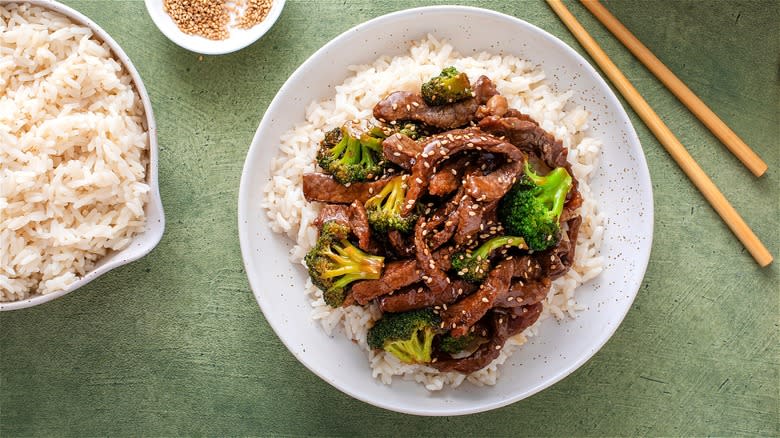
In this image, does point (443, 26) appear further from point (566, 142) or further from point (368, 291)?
point (368, 291)

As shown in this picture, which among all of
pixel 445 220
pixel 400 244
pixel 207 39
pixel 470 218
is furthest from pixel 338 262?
pixel 207 39

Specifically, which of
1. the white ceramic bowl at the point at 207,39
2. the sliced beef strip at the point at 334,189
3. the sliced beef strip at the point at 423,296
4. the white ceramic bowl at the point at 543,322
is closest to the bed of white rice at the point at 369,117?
the white ceramic bowl at the point at 543,322

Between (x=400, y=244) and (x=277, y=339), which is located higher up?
(x=400, y=244)

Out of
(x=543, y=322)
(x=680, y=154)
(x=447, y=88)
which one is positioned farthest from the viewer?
(x=680, y=154)

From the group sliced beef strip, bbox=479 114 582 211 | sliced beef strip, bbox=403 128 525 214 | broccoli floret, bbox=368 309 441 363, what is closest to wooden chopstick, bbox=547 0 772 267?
sliced beef strip, bbox=479 114 582 211

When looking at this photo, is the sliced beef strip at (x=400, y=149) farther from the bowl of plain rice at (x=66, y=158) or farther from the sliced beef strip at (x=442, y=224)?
the bowl of plain rice at (x=66, y=158)

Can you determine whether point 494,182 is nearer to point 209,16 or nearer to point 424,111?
point 424,111
